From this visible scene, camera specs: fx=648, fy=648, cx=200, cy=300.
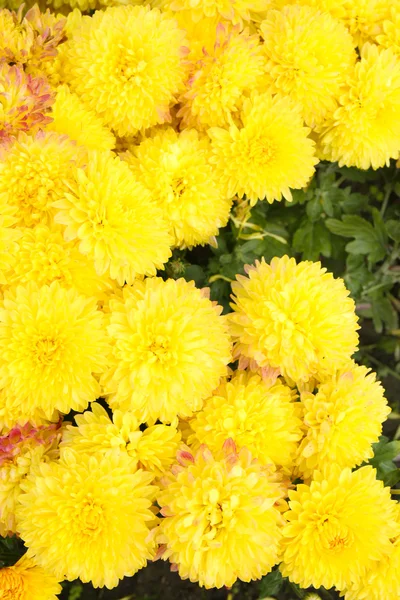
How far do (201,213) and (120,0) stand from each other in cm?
48

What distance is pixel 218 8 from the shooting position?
1141 mm

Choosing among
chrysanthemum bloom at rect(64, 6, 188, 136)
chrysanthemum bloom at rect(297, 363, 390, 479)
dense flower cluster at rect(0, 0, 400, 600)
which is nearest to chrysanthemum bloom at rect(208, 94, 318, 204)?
dense flower cluster at rect(0, 0, 400, 600)

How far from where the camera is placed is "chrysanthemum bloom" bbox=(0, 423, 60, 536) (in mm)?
987

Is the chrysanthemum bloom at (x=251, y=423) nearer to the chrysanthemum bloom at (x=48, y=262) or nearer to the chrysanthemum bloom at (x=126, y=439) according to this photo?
the chrysanthemum bloom at (x=126, y=439)

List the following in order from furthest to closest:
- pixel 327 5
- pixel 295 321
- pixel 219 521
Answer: pixel 327 5 < pixel 295 321 < pixel 219 521

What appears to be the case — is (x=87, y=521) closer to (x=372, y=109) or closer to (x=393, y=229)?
(x=372, y=109)

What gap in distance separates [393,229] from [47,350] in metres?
0.92

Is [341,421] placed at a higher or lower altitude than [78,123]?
lower

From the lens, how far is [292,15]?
45.7 inches

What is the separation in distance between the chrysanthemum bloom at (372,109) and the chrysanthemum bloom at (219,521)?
630 mm

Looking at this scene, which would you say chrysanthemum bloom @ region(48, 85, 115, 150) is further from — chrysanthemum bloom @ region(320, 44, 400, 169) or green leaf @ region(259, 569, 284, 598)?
green leaf @ region(259, 569, 284, 598)

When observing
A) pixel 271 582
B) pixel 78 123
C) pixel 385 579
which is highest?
pixel 78 123

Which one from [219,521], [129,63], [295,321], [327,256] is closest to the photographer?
[219,521]

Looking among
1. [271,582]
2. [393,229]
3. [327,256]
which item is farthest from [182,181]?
[271,582]
